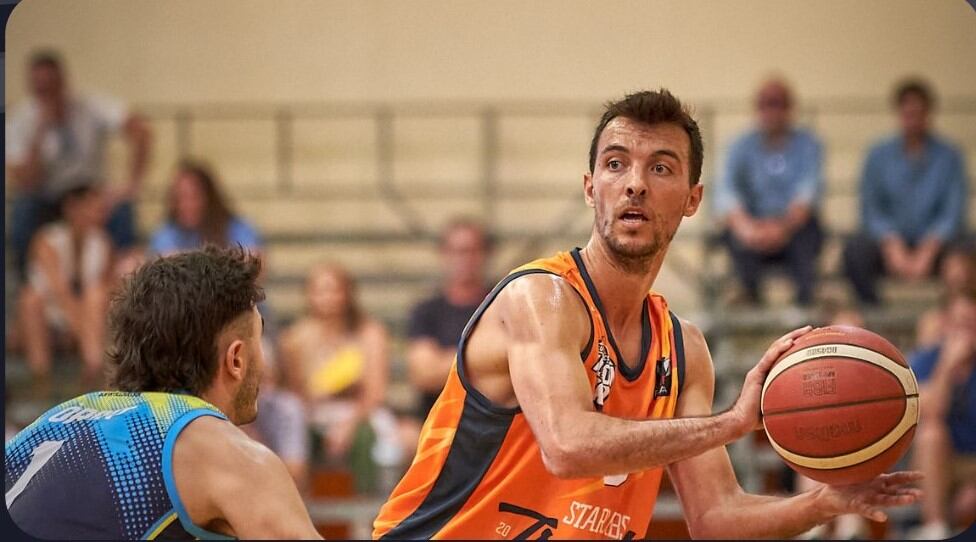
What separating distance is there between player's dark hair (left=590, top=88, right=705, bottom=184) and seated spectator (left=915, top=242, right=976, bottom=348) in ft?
14.6

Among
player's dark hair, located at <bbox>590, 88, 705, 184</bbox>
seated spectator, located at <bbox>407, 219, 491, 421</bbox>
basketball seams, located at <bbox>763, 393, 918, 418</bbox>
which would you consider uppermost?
player's dark hair, located at <bbox>590, 88, 705, 184</bbox>

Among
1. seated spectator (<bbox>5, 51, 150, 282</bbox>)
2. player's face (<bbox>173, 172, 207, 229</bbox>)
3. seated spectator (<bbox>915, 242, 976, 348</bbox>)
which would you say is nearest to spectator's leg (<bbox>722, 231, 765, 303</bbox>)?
seated spectator (<bbox>915, 242, 976, 348</bbox>)

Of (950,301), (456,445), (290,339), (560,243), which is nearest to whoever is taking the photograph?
(456,445)

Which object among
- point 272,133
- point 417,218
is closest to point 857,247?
point 417,218

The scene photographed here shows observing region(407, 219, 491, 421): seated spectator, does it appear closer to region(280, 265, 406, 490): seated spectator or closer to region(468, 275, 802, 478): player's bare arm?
region(280, 265, 406, 490): seated spectator

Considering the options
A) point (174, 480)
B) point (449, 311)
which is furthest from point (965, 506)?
point (174, 480)

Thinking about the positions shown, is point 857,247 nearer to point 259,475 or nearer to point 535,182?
point 535,182

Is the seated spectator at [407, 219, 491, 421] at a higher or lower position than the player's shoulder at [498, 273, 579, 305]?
lower

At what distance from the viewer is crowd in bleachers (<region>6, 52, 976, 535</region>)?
7.62m

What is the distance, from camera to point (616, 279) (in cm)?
359

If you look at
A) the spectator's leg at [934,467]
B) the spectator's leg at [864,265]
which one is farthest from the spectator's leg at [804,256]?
the spectator's leg at [934,467]

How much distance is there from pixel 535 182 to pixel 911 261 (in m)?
3.46

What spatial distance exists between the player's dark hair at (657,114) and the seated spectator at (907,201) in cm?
532

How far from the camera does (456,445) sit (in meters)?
3.50
